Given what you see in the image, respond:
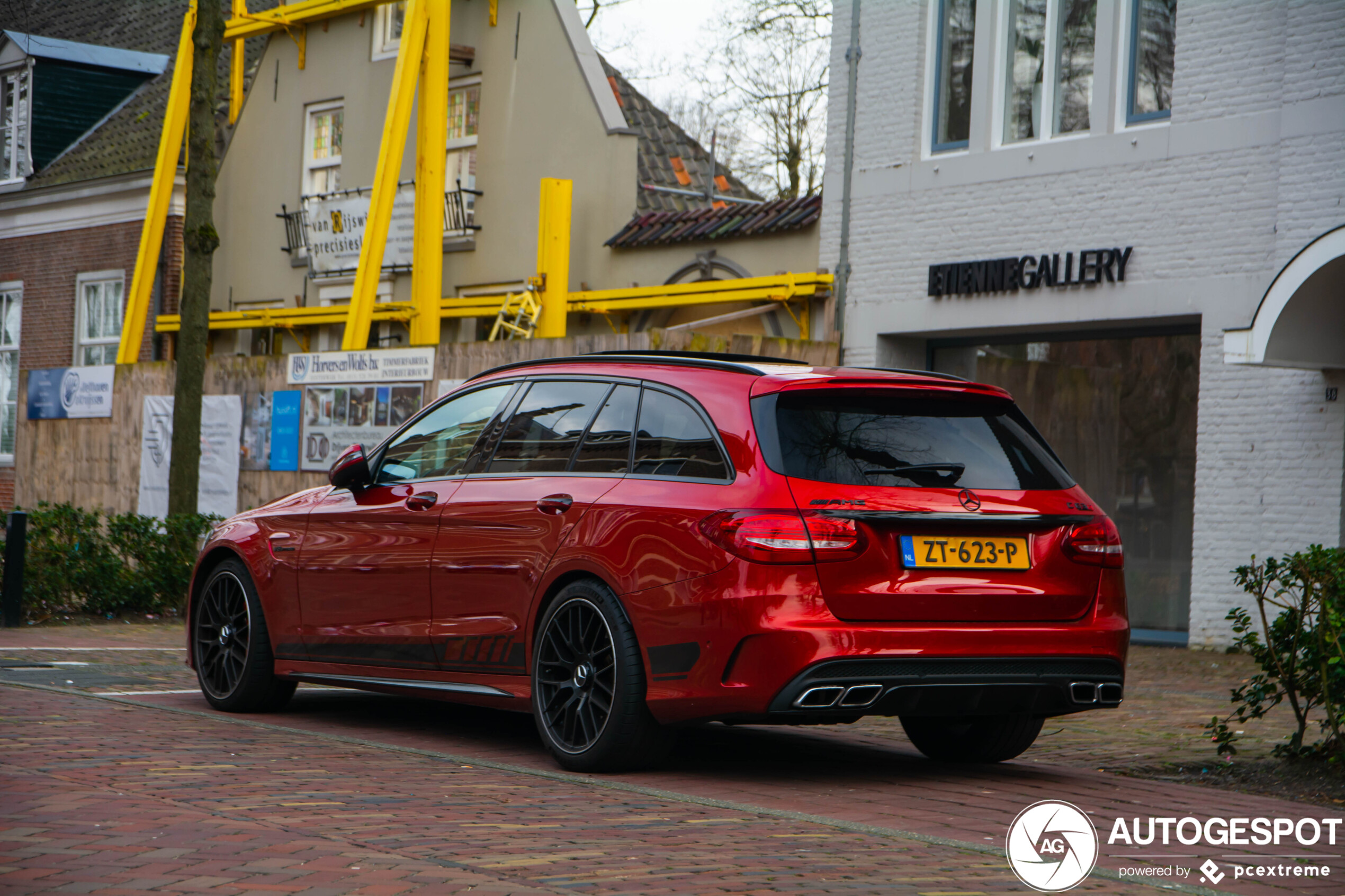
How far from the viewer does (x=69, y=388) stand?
21625mm

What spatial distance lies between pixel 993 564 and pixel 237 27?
68.3 ft

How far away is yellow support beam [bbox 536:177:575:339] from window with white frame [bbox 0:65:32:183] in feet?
44.0

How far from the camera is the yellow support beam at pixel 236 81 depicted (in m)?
25.2

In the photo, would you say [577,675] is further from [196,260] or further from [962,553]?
[196,260]

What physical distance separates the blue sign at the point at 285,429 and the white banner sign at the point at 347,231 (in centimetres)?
264

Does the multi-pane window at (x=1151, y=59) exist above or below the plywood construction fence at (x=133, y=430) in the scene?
above

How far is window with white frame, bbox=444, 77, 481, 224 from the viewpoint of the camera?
2103cm

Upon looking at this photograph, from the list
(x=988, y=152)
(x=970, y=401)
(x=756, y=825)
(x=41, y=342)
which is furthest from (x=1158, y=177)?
(x=41, y=342)

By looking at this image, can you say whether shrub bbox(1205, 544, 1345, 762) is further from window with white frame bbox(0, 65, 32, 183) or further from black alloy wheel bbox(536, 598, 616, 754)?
window with white frame bbox(0, 65, 32, 183)

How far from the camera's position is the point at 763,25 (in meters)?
28.3

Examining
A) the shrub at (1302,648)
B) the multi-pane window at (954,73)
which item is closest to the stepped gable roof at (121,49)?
the multi-pane window at (954,73)

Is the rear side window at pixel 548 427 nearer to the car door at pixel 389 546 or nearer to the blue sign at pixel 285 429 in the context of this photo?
the car door at pixel 389 546

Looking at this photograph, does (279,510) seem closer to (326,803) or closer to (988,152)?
(326,803)

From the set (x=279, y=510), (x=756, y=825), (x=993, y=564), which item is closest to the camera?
(x=756, y=825)
